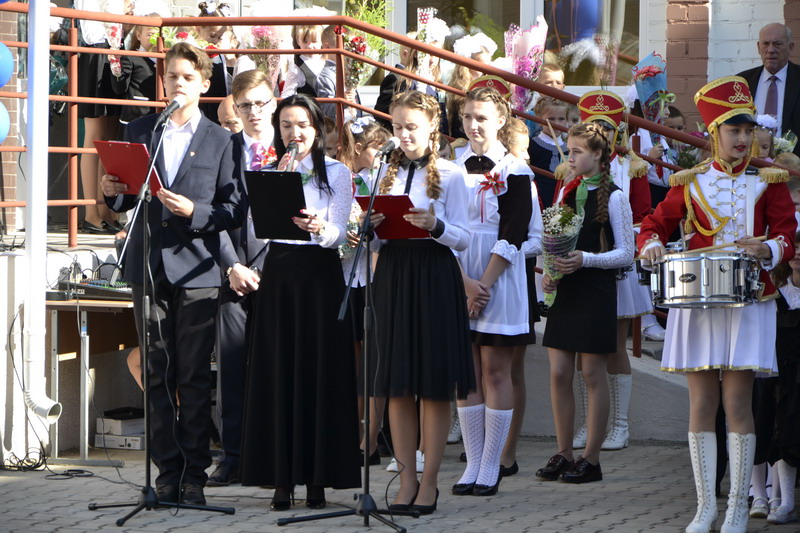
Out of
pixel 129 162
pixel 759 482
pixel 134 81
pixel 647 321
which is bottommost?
pixel 759 482

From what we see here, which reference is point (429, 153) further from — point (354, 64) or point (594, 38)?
point (594, 38)

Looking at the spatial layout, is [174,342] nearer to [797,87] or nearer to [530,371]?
[530,371]

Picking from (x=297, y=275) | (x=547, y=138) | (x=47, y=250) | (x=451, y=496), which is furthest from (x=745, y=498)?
(x=47, y=250)

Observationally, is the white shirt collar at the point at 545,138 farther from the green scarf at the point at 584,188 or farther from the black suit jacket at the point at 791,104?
the green scarf at the point at 584,188

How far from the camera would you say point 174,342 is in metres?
6.15

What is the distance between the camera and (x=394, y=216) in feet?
18.7

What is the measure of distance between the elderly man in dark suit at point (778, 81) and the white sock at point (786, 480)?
151 inches

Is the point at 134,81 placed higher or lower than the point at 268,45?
lower

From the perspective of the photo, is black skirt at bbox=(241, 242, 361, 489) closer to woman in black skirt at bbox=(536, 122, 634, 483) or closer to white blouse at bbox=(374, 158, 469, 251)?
white blouse at bbox=(374, 158, 469, 251)

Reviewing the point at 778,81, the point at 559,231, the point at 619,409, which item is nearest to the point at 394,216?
the point at 559,231

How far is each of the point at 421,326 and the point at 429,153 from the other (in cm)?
82

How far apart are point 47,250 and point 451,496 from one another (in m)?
3.07

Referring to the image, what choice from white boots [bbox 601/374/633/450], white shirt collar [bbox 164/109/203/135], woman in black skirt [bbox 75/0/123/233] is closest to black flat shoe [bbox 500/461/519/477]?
white boots [bbox 601/374/633/450]

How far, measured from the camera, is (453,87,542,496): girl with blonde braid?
647cm
